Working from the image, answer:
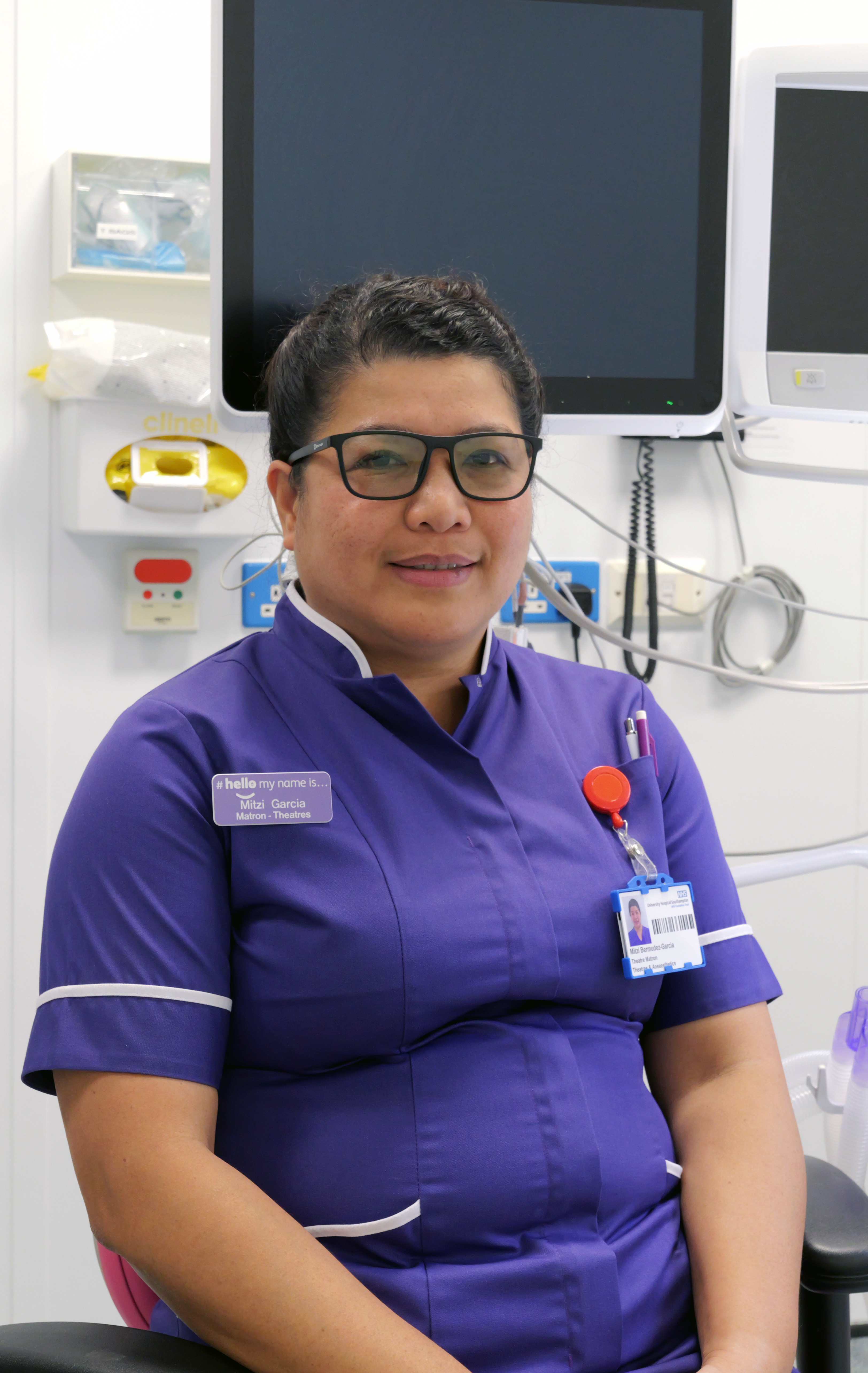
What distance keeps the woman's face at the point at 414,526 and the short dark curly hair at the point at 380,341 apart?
1 centimetres

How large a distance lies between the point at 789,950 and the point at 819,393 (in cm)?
124

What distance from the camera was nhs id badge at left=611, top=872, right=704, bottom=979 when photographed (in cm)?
115

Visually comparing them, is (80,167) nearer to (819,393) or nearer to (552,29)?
(552,29)

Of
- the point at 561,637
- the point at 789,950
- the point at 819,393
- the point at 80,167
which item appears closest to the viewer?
the point at 819,393

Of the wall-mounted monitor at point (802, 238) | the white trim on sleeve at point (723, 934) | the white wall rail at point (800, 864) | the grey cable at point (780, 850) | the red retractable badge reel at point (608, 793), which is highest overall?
the wall-mounted monitor at point (802, 238)

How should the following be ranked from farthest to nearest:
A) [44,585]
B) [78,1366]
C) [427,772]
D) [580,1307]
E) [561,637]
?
[561,637], [44,585], [427,772], [580,1307], [78,1366]

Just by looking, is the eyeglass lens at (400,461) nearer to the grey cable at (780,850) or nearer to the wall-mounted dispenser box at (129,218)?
the wall-mounted dispenser box at (129,218)

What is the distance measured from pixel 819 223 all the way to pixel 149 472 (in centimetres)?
102

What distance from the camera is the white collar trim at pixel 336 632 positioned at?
120 centimetres

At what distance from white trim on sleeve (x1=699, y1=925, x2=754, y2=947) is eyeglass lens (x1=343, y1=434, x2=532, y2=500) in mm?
509

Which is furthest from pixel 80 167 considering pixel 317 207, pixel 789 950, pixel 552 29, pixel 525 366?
pixel 789 950

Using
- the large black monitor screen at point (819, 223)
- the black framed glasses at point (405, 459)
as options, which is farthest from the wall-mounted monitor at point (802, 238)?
the black framed glasses at point (405, 459)

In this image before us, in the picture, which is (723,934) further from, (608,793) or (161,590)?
(161,590)

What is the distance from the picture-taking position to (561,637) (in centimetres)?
226
